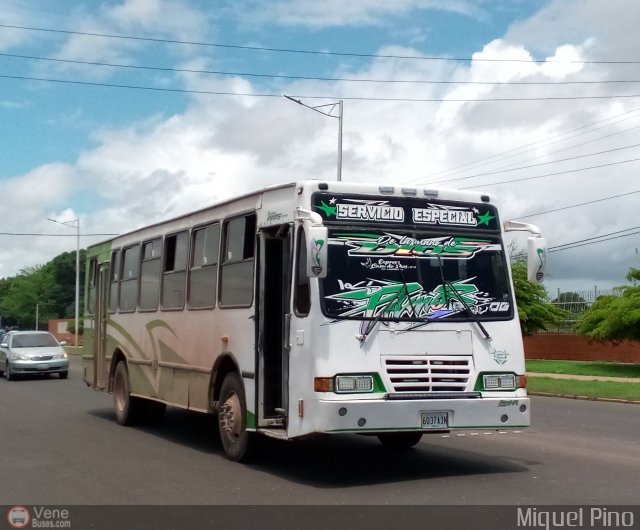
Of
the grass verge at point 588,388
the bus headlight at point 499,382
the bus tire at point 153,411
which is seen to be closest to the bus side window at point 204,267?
the bus tire at point 153,411

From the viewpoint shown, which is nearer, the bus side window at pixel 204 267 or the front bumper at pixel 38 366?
the bus side window at pixel 204 267

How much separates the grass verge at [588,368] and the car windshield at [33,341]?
15.5 meters

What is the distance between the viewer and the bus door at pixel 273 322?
10328 millimetres

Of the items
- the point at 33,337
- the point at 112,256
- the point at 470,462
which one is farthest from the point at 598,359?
the point at 470,462

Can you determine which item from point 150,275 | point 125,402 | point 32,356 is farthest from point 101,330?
point 32,356

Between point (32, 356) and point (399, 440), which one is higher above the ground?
point (32, 356)

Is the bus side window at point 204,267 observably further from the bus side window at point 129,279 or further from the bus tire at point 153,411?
the bus tire at point 153,411

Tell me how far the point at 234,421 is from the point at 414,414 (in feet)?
8.23

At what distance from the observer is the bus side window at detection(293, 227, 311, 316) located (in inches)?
381

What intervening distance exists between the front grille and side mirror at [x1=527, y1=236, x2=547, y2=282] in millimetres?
1254

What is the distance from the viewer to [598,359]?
3544 centimetres

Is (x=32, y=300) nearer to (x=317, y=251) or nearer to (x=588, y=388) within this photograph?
(x=588, y=388)

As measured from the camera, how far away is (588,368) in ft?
103
